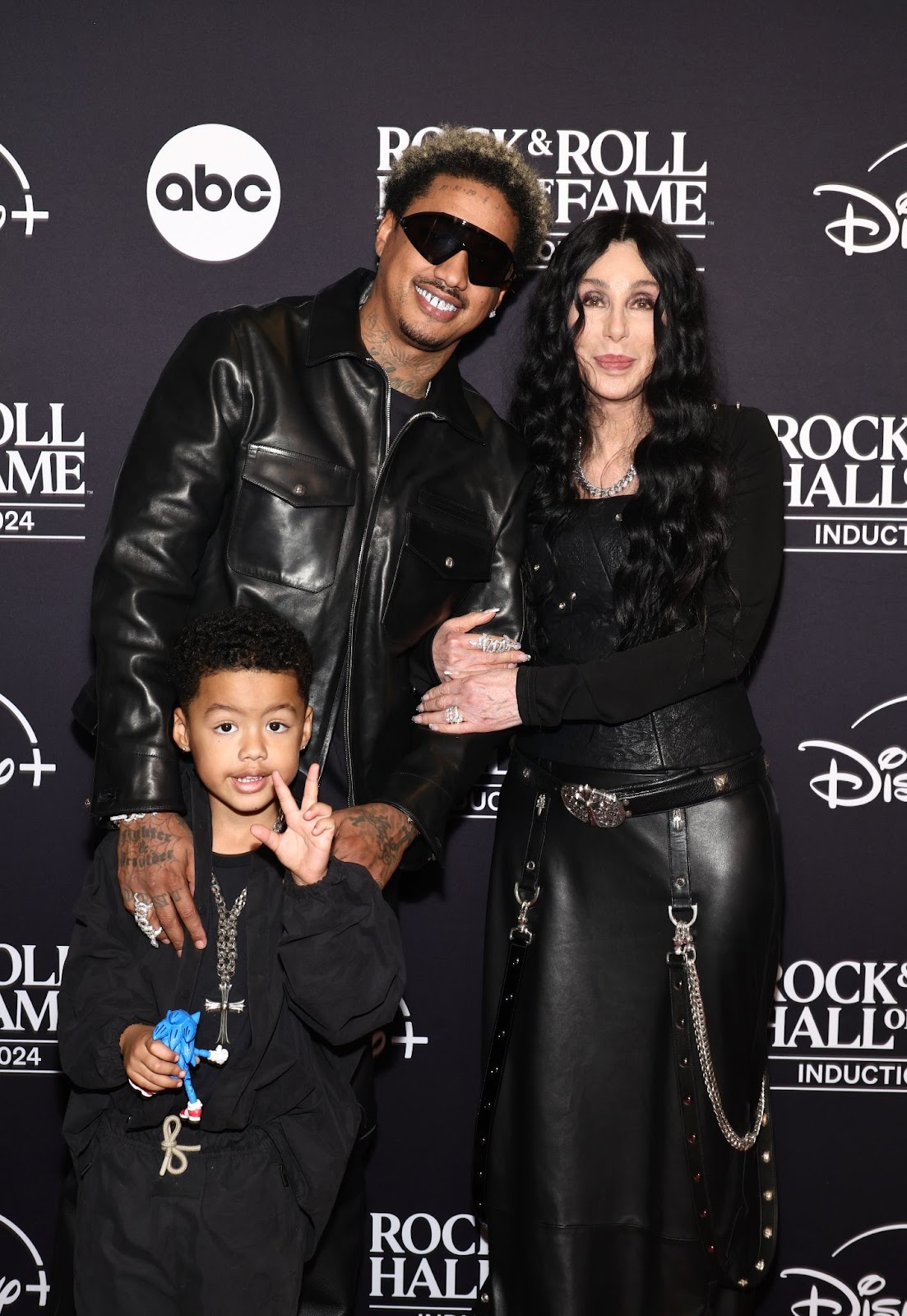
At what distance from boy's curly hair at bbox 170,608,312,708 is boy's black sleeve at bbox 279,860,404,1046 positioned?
1.19 feet

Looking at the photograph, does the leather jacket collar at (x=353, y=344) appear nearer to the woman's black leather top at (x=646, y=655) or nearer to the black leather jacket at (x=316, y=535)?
the black leather jacket at (x=316, y=535)

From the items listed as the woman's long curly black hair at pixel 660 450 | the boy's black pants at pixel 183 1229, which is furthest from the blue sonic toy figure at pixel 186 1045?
the woman's long curly black hair at pixel 660 450

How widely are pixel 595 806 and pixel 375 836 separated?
458 millimetres

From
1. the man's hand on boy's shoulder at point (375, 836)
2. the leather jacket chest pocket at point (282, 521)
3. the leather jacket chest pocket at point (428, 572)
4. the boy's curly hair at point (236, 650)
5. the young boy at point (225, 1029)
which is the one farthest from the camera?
the leather jacket chest pocket at point (428, 572)

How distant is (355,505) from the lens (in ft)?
8.26

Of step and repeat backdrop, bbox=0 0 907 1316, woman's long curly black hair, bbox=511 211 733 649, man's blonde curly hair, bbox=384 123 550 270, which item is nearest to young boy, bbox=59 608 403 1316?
woman's long curly black hair, bbox=511 211 733 649

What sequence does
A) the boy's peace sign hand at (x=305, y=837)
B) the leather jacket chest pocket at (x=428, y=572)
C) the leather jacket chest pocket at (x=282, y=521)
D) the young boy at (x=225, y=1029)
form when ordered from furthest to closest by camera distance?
the leather jacket chest pocket at (x=428, y=572)
the leather jacket chest pocket at (x=282, y=521)
the young boy at (x=225, y=1029)
the boy's peace sign hand at (x=305, y=837)

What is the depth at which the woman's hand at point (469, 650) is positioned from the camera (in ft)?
8.45

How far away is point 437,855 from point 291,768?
489mm

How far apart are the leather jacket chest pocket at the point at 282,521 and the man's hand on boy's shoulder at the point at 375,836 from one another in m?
0.45

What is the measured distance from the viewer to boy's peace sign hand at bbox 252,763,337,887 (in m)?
1.91

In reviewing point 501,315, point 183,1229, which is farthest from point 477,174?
point 183,1229

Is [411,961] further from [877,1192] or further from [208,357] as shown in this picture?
[208,357]

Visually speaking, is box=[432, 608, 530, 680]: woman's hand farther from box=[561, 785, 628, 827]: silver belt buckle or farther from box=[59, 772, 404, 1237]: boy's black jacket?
box=[59, 772, 404, 1237]: boy's black jacket
